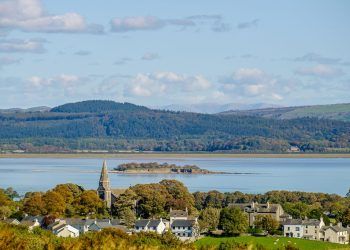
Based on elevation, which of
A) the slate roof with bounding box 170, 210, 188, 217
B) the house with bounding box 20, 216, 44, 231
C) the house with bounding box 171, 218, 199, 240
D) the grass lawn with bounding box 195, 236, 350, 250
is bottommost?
the grass lawn with bounding box 195, 236, 350, 250

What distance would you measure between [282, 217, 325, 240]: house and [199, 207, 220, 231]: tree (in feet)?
9.53

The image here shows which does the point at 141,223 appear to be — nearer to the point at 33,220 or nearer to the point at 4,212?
the point at 33,220

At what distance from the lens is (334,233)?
37469 millimetres

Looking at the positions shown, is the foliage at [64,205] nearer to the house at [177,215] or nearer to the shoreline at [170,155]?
the house at [177,215]

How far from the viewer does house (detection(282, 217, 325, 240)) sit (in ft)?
127

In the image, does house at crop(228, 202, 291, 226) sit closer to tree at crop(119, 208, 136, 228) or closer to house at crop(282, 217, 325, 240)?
house at crop(282, 217, 325, 240)

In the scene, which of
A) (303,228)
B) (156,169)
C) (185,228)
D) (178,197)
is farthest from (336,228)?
(156,169)

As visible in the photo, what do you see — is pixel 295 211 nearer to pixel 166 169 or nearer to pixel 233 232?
pixel 233 232

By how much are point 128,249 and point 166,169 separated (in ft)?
301

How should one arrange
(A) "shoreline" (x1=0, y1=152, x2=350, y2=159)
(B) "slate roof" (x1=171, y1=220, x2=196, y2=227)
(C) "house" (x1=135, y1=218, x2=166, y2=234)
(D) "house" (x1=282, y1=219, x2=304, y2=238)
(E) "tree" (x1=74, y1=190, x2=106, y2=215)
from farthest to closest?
(A) "shoreline" (x1=0, y1=152, x2=350, y2=159)
(E) "tree" (x1=74, y1=190, x2=106, y2=215)
(D) "house" (x1=282, y1=219, x2=304, y2=238)
(B) "slate roof" (x1=171, y1=220, x2=196, y2=227)
(C) "house" (x1=135, y1=218, x2=166, y2=234)

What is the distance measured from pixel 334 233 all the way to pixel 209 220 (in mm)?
5326

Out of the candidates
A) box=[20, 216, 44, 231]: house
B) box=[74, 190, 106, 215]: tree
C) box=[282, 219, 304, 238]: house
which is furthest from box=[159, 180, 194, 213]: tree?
box=[20, 216, 44, 231]: house

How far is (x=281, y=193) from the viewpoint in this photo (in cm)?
5091

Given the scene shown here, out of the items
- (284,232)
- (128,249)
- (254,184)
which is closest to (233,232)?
(284,232)
